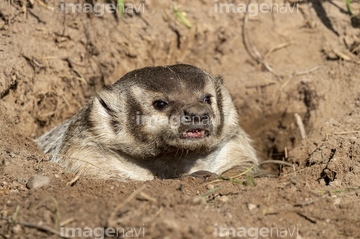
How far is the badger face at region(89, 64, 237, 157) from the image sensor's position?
518 cm

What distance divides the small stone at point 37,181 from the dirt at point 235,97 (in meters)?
0.07

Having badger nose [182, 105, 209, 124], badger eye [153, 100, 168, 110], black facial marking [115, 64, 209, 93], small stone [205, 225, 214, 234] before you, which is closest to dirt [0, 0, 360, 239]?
small stone [205, 225, 214, 234]

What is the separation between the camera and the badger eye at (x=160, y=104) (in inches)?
212

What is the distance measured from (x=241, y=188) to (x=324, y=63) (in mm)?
3530

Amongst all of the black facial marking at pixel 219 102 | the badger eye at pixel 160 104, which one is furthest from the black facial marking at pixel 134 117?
the black facial marking at pixel 219 102

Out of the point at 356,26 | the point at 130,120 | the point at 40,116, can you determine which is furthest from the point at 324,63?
the point at 40,116

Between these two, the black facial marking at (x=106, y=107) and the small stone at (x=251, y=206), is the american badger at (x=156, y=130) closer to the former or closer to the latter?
the black facial marking at (x=106, y=107)

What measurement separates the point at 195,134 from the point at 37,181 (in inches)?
54.5

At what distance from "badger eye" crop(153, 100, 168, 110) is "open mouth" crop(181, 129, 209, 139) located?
36 cm

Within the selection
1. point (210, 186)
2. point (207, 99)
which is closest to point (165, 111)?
point (207, 99)

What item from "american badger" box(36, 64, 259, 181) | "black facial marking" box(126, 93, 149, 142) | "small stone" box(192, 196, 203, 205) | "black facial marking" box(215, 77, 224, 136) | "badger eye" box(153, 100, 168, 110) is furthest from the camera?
"black facial marking" box(215, 77, 224, 136)

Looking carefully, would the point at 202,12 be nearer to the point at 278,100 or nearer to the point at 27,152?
the point at 278,100

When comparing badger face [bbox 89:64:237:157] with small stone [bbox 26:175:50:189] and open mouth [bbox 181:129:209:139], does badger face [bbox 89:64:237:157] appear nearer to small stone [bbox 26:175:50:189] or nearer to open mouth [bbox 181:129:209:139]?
open mouth [bbox 181:129:209:139]

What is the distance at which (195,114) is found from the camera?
509cm
